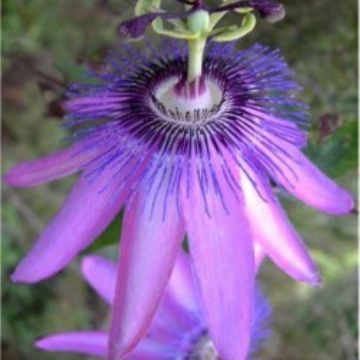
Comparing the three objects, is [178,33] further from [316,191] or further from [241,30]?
[316,191]

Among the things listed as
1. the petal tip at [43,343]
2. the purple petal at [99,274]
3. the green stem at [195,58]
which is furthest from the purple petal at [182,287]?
the green stem at [195,58]

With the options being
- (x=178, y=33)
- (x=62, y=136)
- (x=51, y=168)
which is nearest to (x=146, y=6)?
(x=178, y=33)

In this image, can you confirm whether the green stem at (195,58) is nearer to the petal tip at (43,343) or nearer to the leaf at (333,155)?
the leaf at (333,155)

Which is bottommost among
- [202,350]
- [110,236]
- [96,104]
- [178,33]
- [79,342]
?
[202,350]

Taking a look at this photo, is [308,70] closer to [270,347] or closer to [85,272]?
[85,272]

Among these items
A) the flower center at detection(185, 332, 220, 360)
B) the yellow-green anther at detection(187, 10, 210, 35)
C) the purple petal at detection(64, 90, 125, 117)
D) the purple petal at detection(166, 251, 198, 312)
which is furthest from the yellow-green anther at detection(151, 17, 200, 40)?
the flower center at detection(185, 332, 220, 360)

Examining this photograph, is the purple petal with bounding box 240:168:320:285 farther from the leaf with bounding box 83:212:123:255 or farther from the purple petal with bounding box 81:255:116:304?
the purple petal with bounding box 81:255:116:304
